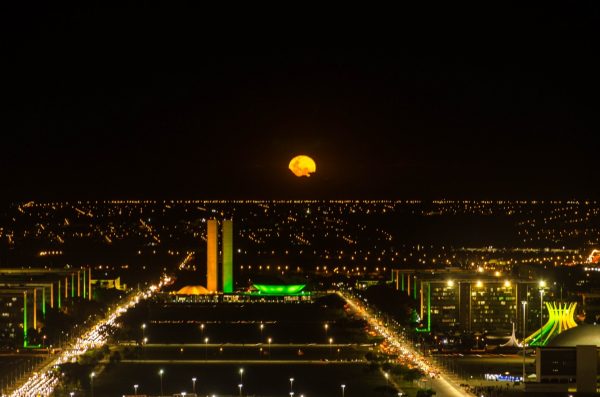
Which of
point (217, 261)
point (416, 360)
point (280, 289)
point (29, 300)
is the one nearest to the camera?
point (416, 360)

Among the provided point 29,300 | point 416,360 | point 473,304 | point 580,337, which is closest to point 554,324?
point 416,360

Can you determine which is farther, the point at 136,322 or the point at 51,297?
the point at 51,297

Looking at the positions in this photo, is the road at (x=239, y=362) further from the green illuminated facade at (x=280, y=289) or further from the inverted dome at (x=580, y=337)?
the green illuminated facade at (x=280, y=289)

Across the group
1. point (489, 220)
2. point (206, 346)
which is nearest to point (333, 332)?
point (206, 346)

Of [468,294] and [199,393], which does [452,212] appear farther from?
[199,393]

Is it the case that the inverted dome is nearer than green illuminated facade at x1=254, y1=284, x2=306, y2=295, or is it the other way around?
the inverted dome

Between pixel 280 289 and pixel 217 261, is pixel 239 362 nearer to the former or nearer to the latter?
pixel 280 289

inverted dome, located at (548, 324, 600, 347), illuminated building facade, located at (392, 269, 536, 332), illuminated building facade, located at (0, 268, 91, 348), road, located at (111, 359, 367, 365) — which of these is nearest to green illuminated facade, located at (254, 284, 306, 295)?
illuminated building facade, located at (0, 268, 91, 348)

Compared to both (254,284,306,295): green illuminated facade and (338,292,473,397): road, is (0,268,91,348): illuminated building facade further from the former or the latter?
(338,292,473,397): road

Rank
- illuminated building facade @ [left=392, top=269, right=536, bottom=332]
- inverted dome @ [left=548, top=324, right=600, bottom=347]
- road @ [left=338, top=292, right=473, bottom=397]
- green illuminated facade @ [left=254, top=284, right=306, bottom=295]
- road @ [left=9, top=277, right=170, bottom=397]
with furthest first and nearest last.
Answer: green illuminated facade @ [left=254, top=284, right=306, bottom=295] < illuminated building facade @ [left=392, top=269, right=536, bottom=332] < inverted dome @ [left=548, top=324, right=600, bottom=347] < road @ [left=338, top=292, right=473, bottom=397] < road @ [left=9, top=277, right=170, bottom=397]
